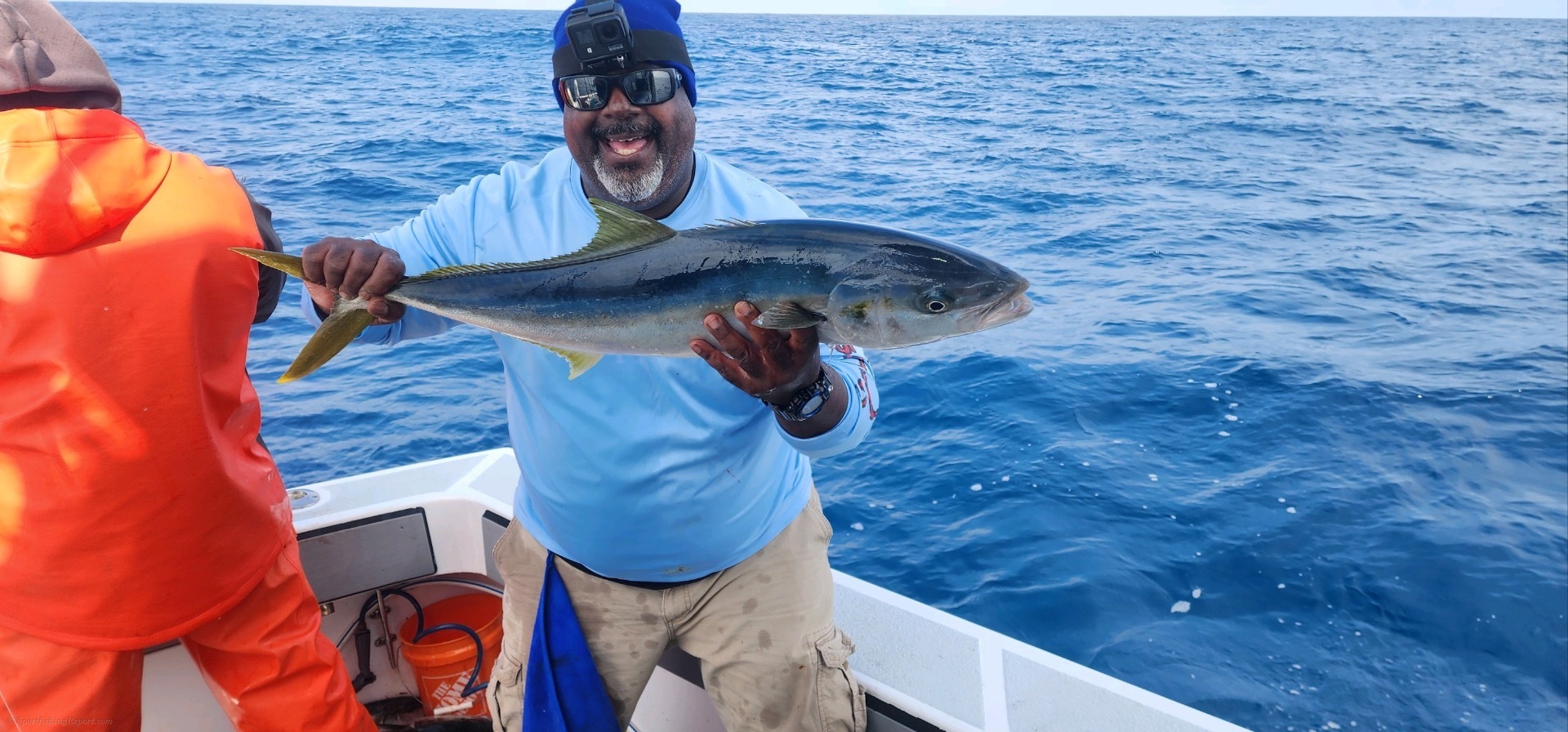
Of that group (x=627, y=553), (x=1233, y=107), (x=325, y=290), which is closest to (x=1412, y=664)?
(x=627, y=553)

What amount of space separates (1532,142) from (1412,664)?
79.2ft

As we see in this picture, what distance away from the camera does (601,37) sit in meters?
2.79

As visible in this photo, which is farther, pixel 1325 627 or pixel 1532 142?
pixel 1532 142

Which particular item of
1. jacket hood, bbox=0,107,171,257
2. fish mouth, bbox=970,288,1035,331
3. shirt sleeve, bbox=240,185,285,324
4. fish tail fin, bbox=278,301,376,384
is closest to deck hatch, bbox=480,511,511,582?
shirt sleeve, bbox=240,185,285,324

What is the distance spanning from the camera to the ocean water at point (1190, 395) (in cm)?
577

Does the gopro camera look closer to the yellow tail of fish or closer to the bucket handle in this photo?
the yellow tail of fish

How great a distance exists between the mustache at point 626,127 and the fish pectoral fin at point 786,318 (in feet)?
2.95

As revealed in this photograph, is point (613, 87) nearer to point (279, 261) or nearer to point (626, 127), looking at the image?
point (626, 127)

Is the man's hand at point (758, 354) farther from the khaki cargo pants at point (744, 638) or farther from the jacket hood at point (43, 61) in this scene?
the jacket hood at point (43, 61)

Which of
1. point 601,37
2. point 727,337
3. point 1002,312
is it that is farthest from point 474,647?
point 1002,312

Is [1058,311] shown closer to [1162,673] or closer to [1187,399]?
[1187,399]

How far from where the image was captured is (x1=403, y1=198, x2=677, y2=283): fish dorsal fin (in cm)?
244

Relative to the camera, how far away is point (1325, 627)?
225 inches

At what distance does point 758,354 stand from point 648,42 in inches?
45.9
